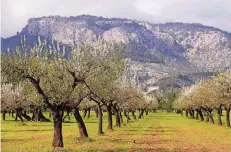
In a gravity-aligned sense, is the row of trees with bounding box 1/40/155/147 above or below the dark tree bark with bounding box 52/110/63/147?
above

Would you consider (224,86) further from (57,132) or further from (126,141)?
(57,132)

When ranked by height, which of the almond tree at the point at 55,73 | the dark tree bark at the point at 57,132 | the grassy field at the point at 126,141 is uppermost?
the almond tree at the point at 55,73

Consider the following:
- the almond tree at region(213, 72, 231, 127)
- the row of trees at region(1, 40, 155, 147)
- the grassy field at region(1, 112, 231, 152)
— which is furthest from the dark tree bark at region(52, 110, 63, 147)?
the almond tree at region(213, 72, 231, 127)

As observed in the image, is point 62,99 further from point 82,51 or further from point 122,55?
point 122,55

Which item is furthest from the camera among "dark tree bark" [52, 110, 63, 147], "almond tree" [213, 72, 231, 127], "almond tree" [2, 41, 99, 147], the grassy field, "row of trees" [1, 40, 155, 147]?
"almond tree" [213, 72, 231, 127]

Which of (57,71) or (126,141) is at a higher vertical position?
(57,71)

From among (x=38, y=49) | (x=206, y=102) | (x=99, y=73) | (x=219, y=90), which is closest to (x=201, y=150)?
(x=99, y=73)

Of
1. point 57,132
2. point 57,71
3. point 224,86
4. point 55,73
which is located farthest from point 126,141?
point 224,86

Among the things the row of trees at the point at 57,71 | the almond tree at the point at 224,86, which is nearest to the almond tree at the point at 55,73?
the row of trees at the point at 57,71

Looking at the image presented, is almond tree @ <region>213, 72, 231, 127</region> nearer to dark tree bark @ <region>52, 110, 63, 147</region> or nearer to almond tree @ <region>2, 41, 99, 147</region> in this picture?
almond tree @ <region>2, 41, 99, 147</region>

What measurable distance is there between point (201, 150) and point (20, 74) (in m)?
18.0

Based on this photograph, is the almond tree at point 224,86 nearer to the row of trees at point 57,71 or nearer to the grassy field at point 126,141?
the grassy field at point 126,141

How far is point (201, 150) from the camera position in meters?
43.2

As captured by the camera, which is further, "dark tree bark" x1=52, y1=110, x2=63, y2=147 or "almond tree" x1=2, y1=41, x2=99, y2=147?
"dark tree bark" x1=52, y1=110, x2=63, y2=147
